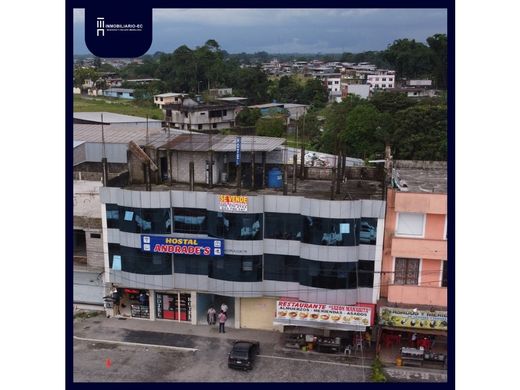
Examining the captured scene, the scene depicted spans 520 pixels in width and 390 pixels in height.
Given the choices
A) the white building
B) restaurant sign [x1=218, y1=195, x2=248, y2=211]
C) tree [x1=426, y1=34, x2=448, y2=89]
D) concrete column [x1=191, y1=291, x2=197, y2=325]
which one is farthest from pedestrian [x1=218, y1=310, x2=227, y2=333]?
the white building

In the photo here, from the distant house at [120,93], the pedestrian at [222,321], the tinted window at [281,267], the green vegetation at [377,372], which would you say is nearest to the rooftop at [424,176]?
the tinted window at [281,267]

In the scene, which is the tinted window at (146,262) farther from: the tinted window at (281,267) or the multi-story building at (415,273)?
the multi-story building at (415,273)

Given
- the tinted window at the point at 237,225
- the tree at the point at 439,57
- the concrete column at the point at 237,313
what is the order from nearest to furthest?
the tinted window at the point at 237,225
the concrete column at the point at 237,313
the tree at the point at 439,57

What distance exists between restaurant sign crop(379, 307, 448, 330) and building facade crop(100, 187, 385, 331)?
3.05 ft

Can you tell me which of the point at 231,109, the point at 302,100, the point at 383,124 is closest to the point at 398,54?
the point at 302,100

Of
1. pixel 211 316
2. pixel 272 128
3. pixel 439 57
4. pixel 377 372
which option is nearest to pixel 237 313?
pixel 211 316

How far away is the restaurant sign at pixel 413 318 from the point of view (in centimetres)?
2389

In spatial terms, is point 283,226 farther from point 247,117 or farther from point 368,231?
point 247,117

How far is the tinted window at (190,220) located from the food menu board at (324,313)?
203 inches

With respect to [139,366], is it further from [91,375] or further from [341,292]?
[341,292]

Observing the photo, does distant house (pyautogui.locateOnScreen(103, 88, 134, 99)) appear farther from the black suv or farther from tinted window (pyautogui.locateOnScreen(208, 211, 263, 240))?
the black suv

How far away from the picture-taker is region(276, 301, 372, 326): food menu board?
2433 centimetres

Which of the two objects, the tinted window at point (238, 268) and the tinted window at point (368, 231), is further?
the tinted window at point (238, 268)

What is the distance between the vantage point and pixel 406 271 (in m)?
25.1
